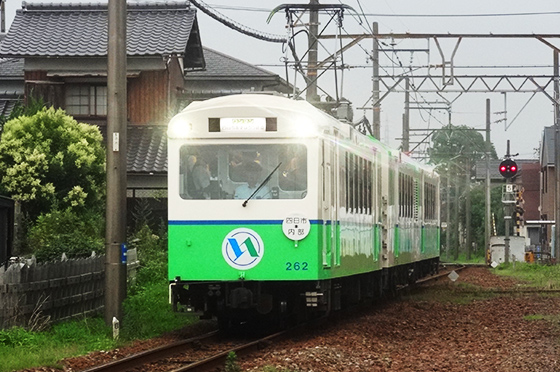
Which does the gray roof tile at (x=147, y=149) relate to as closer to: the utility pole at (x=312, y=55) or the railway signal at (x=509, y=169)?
the utility pole at (x=312, y=55)

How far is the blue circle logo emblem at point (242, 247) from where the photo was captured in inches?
581

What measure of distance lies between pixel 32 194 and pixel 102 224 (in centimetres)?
228

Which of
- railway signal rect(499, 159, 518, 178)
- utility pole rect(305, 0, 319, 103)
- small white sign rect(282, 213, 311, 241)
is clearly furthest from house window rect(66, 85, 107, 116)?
small white sign rect(282, 213, 311, 241)

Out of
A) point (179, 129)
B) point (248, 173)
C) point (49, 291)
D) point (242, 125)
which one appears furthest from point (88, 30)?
point (248, 173)

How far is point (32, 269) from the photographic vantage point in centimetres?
1507

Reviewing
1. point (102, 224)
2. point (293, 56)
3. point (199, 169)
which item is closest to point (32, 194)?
point (102, 224)

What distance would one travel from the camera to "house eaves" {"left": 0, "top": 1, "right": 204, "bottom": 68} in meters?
34.8

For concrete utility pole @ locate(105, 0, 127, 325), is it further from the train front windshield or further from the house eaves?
the house eaves

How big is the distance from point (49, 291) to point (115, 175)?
1.81 metres

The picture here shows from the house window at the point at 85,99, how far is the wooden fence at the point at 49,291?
16855 mm

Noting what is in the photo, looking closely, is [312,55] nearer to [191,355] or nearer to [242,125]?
[242,125]

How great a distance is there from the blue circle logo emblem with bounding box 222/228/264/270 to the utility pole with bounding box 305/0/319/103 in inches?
401

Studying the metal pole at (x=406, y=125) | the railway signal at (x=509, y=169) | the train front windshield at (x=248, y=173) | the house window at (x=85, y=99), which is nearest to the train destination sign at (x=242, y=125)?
the train front windshield at (x=248, y=173)

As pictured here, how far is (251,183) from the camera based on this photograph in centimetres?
1491
